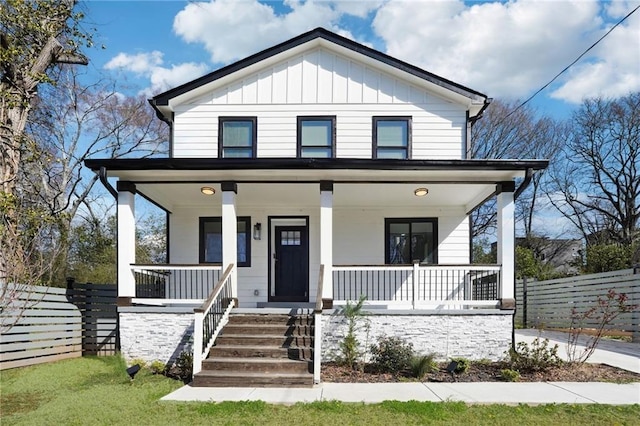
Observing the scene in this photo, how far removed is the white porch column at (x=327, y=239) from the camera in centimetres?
848

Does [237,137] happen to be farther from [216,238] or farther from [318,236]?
[318,236]

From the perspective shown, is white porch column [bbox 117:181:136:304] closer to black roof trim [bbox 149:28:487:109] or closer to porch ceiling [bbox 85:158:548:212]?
porch ceiling [bbox 85:158:548:212]

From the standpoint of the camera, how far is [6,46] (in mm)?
10867

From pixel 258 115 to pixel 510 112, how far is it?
60.2ft

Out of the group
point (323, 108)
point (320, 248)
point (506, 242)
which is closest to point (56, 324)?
point (320, 248)

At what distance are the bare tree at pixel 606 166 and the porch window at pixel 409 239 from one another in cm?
2012

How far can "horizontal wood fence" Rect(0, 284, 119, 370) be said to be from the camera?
7.61 m

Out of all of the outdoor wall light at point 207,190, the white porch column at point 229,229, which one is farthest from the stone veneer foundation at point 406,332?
the outdoor wall light at point 207,190

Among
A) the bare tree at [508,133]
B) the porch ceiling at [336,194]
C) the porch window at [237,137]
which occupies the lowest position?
the porch ceiling at [336,194]

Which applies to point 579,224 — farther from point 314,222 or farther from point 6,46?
point 6,46

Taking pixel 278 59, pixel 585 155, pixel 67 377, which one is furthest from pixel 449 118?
pixel 585 155

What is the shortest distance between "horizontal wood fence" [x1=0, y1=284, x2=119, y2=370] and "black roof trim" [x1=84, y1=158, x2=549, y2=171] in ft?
8.27

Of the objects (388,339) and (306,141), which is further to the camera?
(306,141)

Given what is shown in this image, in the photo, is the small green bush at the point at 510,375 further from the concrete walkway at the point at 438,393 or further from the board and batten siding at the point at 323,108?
the board and batten siding at the point at 323,108
